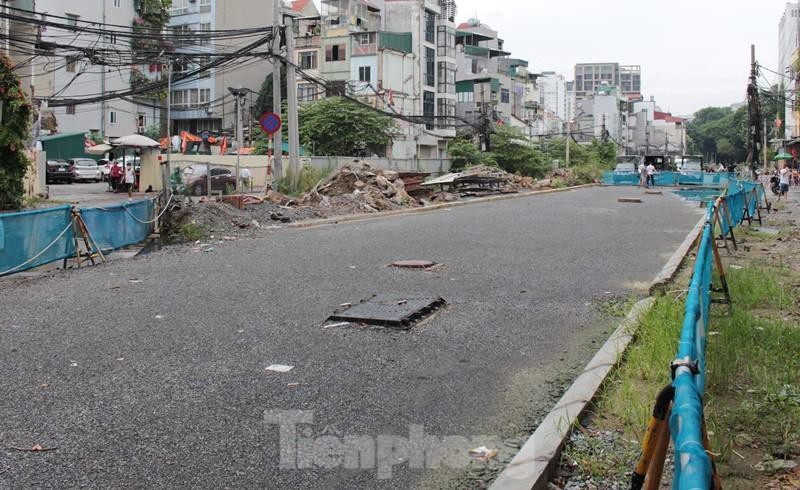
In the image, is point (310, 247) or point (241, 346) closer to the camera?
point (241, 346)

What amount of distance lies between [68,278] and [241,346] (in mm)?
5642

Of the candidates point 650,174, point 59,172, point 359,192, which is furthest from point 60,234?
point 650,174

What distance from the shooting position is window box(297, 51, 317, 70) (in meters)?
68.5

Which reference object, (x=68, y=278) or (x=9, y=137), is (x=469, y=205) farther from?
(x=68, y=278)

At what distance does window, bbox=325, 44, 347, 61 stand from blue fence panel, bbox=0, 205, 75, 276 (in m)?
54.8

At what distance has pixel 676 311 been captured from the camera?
7691 mm

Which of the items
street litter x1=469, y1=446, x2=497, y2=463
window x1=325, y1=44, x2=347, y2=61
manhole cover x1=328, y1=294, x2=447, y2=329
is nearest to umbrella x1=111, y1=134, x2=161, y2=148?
manhole cover x1=328, y1=294, x2=447, y2=329

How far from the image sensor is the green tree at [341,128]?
5128 cm

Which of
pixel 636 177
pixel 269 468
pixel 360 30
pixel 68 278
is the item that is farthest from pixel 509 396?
pixel 360 30

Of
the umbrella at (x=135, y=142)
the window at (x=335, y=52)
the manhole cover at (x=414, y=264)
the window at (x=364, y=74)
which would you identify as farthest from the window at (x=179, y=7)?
the manhole cover at (x=414, y=264)

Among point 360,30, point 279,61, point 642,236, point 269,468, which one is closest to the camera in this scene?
point 269,468

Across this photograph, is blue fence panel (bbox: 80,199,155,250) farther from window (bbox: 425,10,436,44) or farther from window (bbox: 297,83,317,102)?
window (bbox: 425,10,436,44)

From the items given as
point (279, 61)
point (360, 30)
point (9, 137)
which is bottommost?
point (9, 137)

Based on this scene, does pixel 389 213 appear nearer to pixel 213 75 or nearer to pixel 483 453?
pixel 483 453
